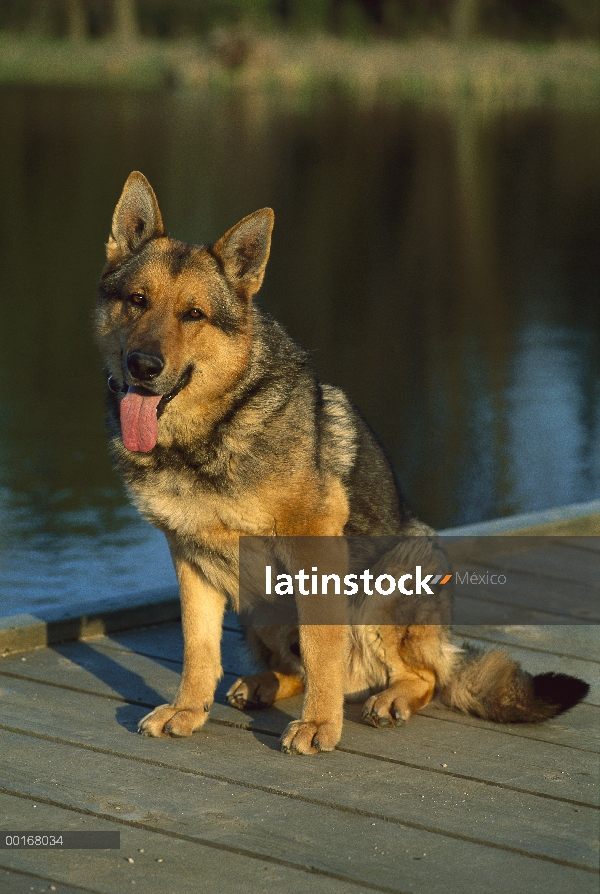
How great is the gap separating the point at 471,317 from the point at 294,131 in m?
17.4

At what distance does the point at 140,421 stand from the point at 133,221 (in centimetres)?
A: 67

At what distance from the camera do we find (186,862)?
267 centimetres

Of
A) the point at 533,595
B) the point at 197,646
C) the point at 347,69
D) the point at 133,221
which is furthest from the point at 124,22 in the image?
the point at 197,646

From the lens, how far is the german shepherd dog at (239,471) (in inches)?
134

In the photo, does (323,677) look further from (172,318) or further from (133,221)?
Answer: (133,221)

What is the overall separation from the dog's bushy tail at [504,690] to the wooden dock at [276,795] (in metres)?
0.05

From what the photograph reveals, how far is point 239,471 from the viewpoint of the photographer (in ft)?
11.1

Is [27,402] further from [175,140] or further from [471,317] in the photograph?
[175,140]

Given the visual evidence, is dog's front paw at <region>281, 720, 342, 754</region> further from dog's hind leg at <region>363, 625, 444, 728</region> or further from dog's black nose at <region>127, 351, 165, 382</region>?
dog's black nose at <region>127, 351, 165, 382</region>

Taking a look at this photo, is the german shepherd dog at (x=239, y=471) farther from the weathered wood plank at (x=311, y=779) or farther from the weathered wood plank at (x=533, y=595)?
the weathered wood plank at (x=533, y=595)

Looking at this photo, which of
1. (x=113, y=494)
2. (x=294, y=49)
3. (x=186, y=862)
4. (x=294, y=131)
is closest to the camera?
(x=186, y=862)

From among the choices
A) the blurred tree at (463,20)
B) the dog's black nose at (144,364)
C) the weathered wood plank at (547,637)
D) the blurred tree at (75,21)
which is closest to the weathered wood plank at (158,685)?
the weathered wood plank at (547,637)

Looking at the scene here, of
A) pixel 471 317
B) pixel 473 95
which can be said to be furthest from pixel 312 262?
pixel 473 95

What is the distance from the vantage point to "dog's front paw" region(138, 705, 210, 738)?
11.2 feet
